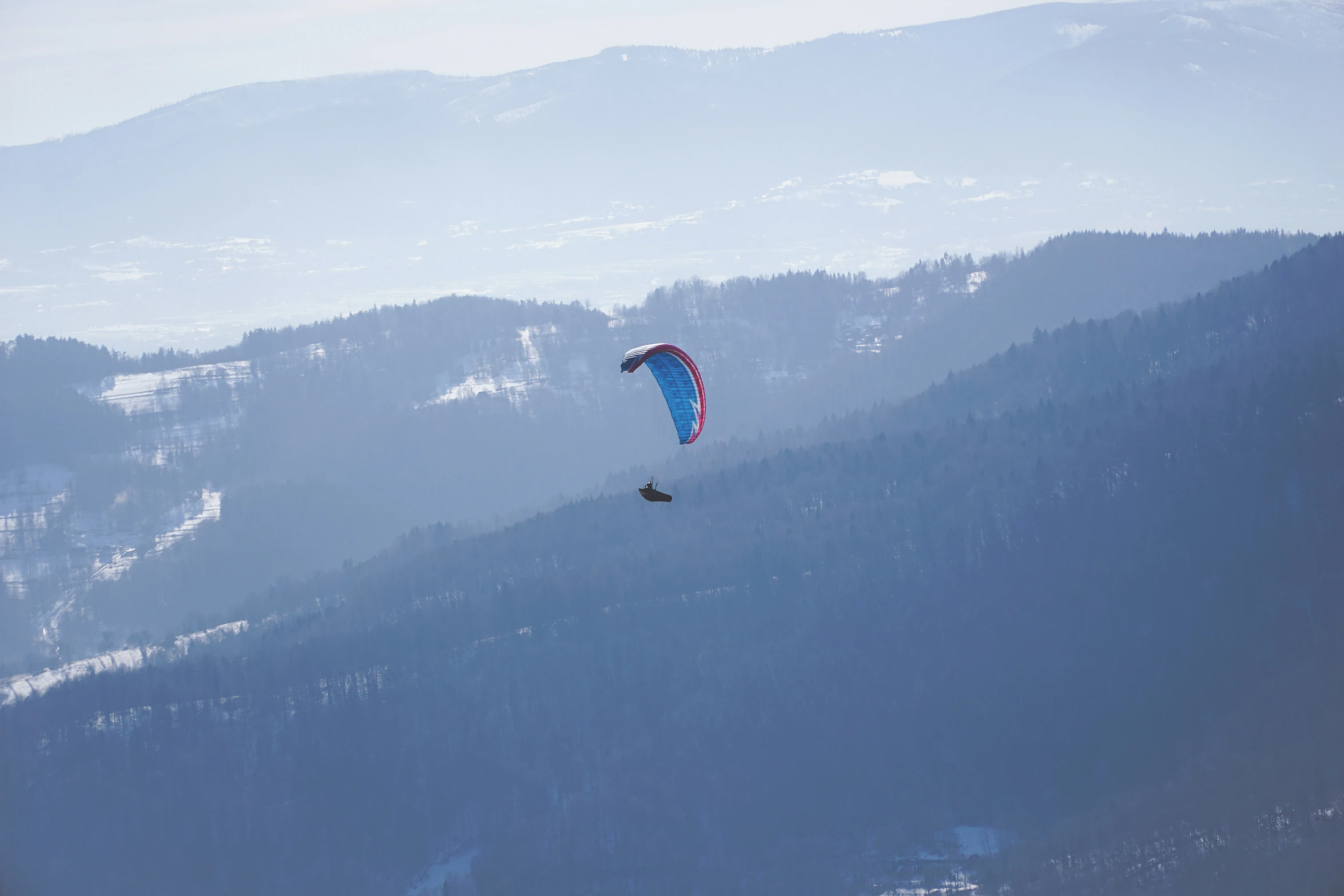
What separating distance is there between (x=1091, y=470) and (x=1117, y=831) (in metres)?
57.7

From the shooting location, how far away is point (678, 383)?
79750 mm

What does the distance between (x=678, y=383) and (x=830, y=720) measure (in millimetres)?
99035

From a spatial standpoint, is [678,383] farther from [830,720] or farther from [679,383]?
[830,720]

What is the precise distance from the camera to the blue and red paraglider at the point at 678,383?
244ft

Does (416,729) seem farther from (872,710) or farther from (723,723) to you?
(872,710)

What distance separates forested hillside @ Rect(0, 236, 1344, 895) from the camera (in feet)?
515

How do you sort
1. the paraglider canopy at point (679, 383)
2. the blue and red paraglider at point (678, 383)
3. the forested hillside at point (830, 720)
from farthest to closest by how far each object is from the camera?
the forested hillside at point (830, 720), the paraglider canopy at point (679, 383), the blue and red paraglider at point (678, 383)

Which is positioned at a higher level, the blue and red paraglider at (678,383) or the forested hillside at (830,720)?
the blue and red paraglider at (678,383)

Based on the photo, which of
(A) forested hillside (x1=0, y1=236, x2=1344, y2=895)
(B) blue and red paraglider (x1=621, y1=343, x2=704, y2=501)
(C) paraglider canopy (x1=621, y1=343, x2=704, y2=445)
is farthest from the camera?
(A) forested hillside (x1=0, y1=236, x2=1344, y2=895)

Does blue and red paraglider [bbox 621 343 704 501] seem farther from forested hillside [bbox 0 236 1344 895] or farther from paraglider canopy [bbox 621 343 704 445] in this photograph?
forested hillside [bbox 0 236 1344 895]

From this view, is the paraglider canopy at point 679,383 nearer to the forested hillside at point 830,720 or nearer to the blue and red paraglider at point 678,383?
the blue and red paraglider at point 678,383

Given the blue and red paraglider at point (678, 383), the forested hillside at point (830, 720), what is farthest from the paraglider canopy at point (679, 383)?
the forested hillside at point (830, 720)

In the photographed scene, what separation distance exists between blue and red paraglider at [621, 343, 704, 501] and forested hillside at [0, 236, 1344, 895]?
3262 inches

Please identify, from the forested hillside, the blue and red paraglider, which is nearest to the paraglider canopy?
the blue and red paraglider
